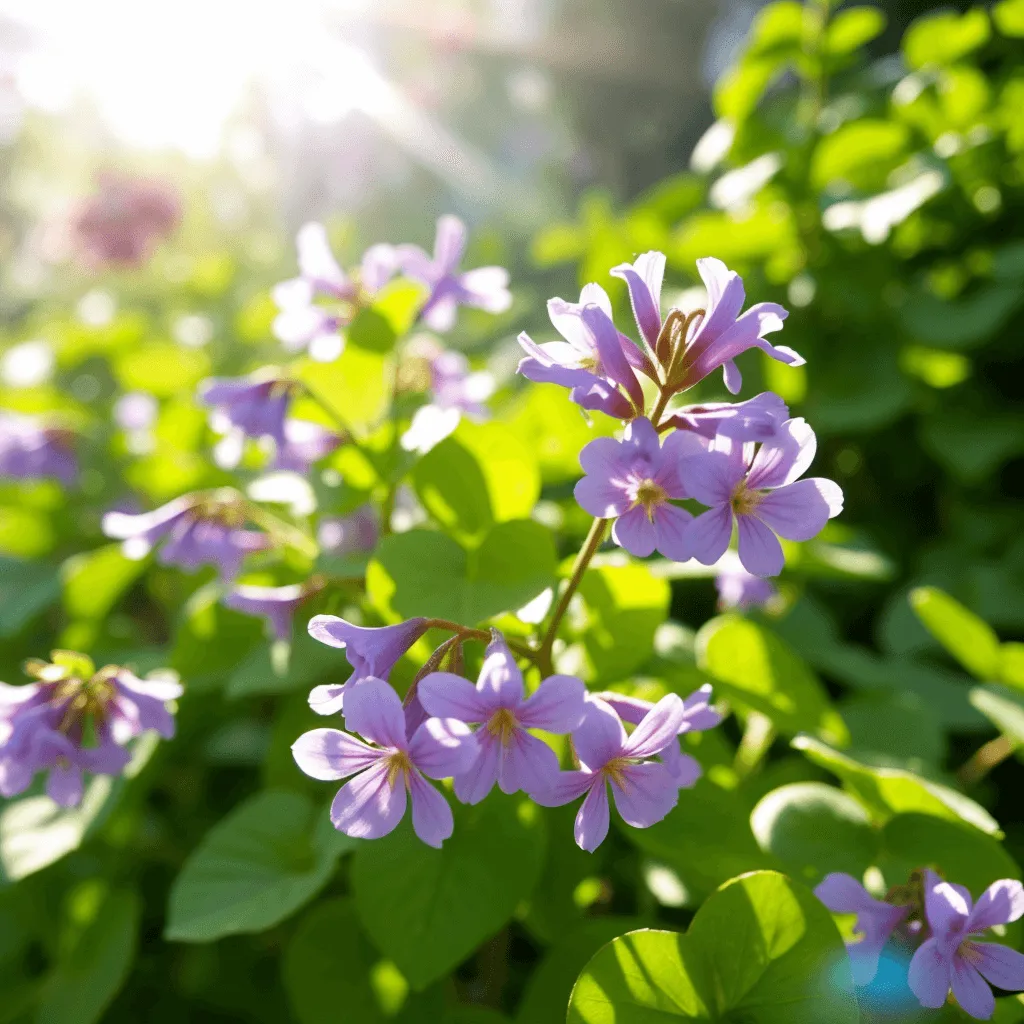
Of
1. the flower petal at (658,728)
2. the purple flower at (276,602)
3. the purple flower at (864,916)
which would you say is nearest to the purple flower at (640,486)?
the flower petal at (658,728)

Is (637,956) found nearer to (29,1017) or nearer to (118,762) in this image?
(118,762)

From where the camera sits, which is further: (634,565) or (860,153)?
(860,153)

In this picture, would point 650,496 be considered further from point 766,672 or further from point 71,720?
point 71,720

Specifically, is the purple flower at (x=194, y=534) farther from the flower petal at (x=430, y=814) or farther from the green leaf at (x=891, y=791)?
the green leaf at (x=891, y=791)

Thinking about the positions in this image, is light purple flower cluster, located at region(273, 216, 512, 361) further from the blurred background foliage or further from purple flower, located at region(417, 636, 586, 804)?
purple flower, located at region(417, 636, 586, 804)

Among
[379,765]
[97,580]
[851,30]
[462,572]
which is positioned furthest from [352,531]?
[851,30]
